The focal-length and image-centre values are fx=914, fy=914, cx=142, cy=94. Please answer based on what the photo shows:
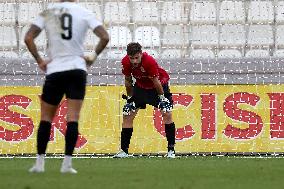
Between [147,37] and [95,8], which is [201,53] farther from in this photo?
[95,8]

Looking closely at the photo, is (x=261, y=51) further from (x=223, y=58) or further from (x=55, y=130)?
(x=55, y=130)

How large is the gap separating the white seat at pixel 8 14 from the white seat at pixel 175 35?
8.41 feet

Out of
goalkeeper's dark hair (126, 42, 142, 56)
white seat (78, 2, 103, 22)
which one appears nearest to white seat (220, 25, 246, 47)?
white seat (78, 2, 103, 22)

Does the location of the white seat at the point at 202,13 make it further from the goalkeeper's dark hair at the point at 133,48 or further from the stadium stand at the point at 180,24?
the goalkeeper's dark hair at the point at 133,48

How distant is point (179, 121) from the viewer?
13680 millimetres

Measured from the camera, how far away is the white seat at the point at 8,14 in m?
15.3

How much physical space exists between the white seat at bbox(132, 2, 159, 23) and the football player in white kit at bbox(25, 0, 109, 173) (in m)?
7.58

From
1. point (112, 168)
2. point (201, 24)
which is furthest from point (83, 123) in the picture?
point (112, 168)

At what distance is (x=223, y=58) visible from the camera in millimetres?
14234

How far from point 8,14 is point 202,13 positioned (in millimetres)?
3271

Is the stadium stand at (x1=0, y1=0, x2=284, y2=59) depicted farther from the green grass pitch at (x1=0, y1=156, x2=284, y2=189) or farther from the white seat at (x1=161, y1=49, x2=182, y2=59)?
the green grass pitch at (x1=0, y1=156, x2=284, y2=189)

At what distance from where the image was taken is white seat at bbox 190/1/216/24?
15.4 metres

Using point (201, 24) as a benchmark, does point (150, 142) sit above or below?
below

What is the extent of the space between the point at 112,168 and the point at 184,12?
22.4 ft
